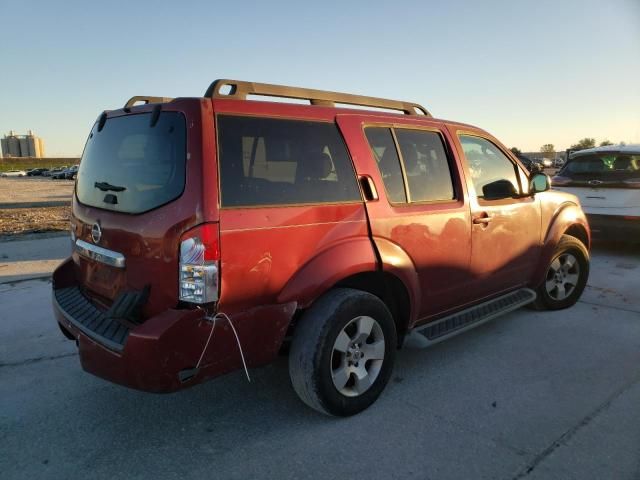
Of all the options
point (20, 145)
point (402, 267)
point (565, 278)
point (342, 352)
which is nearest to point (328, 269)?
point (342, 352)

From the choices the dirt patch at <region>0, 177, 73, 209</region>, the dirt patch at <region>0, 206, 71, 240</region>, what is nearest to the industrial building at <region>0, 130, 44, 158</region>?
the dirt patch at <region>0, 177, 73, 209</region>

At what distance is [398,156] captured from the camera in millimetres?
3357

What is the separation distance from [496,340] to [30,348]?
3963mm

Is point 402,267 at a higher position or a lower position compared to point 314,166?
lower

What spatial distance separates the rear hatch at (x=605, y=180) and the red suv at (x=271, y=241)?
4425 millimetres

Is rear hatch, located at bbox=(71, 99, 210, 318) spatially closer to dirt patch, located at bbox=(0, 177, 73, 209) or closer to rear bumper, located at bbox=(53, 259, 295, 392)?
rear bumper, located at bbox=(53, 259, 295, 392)

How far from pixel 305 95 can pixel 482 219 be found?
5.53ft

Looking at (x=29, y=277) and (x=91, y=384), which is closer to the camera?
(x=91, y=384)

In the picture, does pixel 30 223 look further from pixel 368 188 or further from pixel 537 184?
pixel 537 184

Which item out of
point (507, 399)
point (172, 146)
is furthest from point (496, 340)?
point (172, 146)

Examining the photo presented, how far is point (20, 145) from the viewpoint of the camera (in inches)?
6914

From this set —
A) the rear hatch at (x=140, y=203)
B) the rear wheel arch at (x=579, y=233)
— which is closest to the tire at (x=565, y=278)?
the rear wheel arch at (x=579, y=233)

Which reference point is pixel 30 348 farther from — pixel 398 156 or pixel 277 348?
pixel 398 156

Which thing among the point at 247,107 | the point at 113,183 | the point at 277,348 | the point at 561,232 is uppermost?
Result: the point at 247,107
